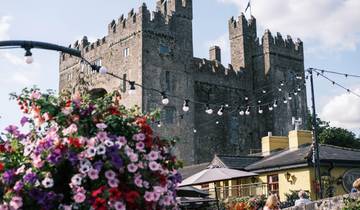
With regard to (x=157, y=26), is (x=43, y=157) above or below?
below

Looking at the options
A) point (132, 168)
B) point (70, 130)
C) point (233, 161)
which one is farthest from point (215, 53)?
point (132, 168)

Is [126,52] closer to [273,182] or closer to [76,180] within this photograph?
[273,182]

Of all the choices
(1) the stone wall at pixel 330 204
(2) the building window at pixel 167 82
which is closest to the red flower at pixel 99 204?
(1) the stone wall at pixel 330 204

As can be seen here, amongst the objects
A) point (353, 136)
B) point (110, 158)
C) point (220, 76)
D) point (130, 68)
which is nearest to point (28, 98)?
point (110, 158)

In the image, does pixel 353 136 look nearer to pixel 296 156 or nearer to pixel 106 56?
pixel 106 56

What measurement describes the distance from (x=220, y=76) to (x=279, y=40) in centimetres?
742

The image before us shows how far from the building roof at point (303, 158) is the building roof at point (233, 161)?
1.14 meters

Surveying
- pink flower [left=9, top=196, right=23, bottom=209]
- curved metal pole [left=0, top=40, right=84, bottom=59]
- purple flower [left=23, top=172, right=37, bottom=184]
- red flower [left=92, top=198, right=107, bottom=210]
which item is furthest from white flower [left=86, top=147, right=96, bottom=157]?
curved metal pole [left=0, top=40, right=84, bottom=59]

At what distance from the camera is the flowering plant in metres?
5.46

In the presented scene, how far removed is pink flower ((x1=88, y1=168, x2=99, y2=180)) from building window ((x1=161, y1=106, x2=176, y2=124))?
39390 millimetres

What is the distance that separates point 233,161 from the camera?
32531 mm

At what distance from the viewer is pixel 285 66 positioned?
55750 millimetres

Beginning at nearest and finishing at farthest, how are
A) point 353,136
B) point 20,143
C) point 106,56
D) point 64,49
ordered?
1. point 20,143
2. point 64,49
3. point 106,56
4. point 353,136

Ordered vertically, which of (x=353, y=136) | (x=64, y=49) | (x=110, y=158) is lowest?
(x=110, y=158)
